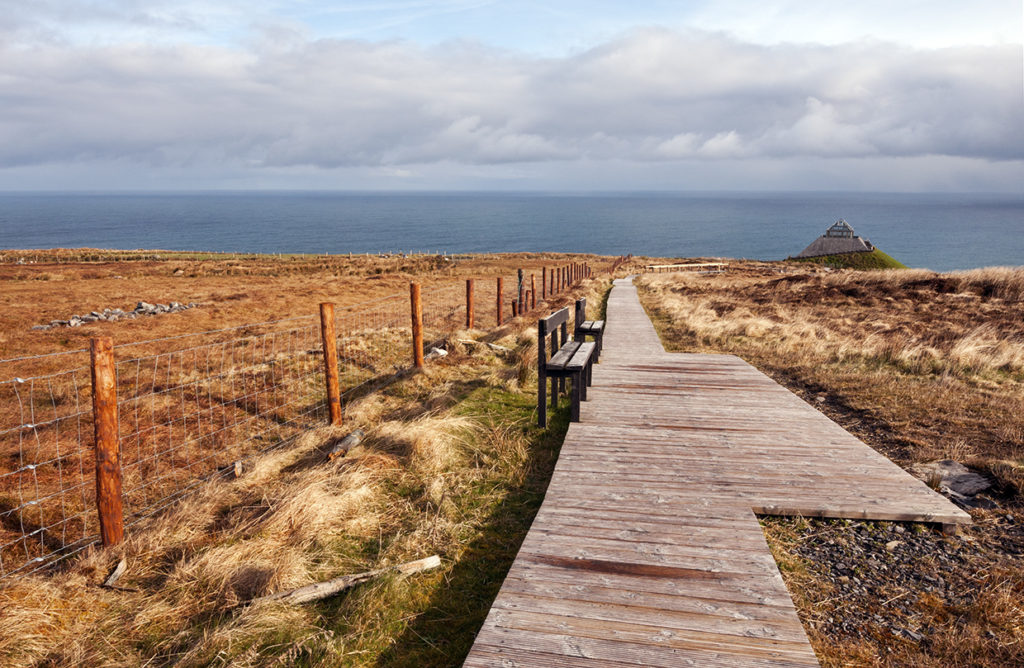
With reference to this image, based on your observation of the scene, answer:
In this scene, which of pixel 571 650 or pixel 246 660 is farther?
pixel 246 660

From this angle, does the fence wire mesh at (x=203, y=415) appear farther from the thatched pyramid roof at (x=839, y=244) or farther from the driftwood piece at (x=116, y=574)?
the thatched pyramid roof at (x=839, y=244)

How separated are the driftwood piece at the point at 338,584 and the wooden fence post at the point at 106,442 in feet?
6.00

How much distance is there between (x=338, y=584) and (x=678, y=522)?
261 centimetres

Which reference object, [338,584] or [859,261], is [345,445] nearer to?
[338,584]

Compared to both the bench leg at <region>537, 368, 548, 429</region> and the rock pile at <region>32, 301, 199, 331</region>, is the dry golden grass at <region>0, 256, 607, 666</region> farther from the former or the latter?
the rock pile at <region>32, 301, 199, 331</region>

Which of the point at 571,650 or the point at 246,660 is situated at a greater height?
the point at 571,650

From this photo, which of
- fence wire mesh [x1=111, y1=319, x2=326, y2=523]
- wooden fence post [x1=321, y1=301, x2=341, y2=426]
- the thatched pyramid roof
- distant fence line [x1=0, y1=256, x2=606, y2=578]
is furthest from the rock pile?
the thatched pyramid roof

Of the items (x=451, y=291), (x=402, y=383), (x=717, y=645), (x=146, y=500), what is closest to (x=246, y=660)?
(x=717, y=645)

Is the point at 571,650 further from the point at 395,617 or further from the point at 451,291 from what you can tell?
the point at 451,291

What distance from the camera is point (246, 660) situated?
3139 millimetres

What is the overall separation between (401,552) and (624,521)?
1.83 m

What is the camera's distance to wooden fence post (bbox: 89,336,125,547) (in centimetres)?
440

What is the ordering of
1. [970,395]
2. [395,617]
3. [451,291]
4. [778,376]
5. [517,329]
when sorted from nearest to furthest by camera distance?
[395,617] < [970,395] < [778,376] < [517,329] < [451,291]

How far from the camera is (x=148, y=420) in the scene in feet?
28.3
